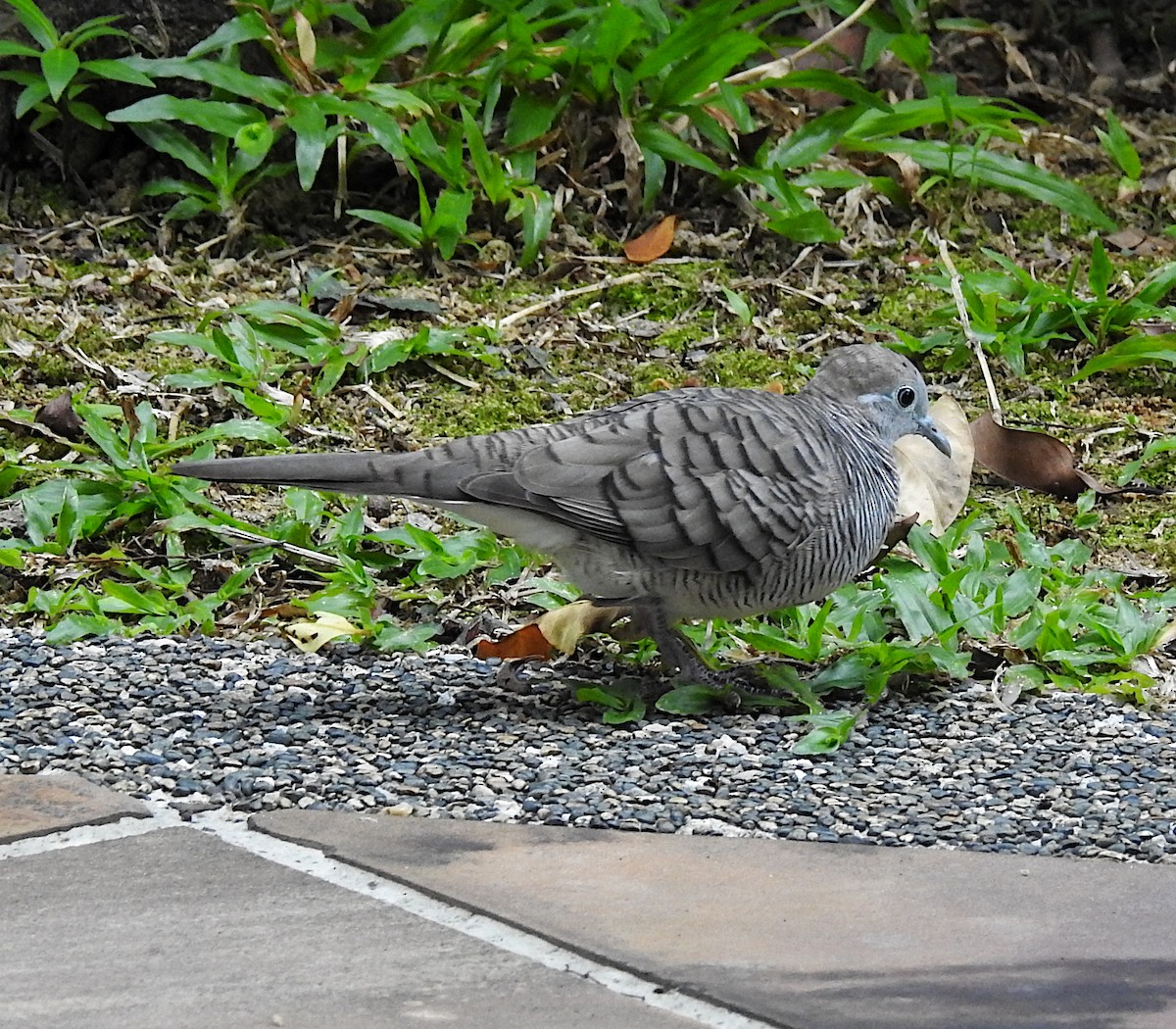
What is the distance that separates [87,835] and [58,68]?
389 centimetres

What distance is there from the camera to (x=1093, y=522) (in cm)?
462

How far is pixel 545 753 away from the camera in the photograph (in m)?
3.12

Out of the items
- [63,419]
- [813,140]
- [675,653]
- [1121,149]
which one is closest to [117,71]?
[63,419]

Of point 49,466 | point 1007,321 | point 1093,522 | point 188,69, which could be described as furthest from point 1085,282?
point 49,466

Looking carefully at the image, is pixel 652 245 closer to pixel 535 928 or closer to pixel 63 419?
pixel 63 419

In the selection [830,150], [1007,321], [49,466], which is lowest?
[49,466]

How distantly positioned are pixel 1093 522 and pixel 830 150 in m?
2.27

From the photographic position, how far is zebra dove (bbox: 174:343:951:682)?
140 inches

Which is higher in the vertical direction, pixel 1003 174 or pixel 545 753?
pixel 1003 174

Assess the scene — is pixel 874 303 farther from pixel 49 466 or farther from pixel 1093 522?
pixel 49 466

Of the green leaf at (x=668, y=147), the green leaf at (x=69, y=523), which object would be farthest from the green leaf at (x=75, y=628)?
the green leaf at (x=668, y=147)

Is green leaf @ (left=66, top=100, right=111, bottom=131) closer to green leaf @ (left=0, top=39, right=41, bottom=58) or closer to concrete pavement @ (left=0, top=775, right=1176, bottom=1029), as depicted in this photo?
green leaf @ (left=0, top=39, right=41, bottom=58)

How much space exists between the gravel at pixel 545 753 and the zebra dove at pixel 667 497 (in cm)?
29

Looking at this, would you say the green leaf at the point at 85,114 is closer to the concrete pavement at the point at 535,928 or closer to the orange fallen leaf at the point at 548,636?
the orange fallen leaf at the point at 548,636
